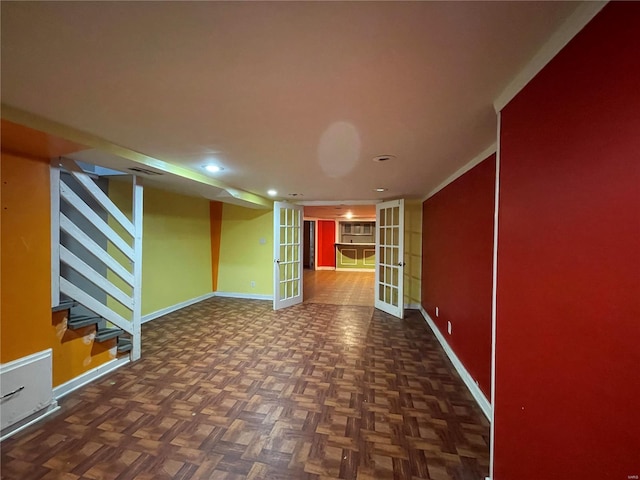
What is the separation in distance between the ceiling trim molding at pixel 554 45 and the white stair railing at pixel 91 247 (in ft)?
9.89

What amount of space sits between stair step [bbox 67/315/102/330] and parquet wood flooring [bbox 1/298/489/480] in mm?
536

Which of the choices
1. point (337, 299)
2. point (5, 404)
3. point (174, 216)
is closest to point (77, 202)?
point (5, 404)

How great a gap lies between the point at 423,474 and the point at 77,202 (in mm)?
3231

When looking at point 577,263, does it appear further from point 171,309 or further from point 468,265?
point 171,309

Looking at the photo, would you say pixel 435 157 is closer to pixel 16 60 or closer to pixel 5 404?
pixel 16 60

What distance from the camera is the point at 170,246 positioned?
→ 4539 mm

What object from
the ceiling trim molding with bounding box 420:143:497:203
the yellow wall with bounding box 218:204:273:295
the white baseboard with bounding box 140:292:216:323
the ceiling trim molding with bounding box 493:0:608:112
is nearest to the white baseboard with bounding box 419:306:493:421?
the ceiling trim molding with bounding box 493:0:608:112

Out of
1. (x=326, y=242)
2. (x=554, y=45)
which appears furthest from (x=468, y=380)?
(x=326, y=242)

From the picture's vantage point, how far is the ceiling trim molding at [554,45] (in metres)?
0.75

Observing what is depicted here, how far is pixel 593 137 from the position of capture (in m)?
0.76

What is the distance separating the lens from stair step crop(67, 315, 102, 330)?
233cm

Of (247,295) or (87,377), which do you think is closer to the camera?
(87,377)

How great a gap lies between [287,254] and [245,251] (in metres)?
1.00

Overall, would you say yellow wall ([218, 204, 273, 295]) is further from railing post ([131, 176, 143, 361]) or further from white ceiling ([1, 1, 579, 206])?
white ceiling ([1, 1, 579, 206])
